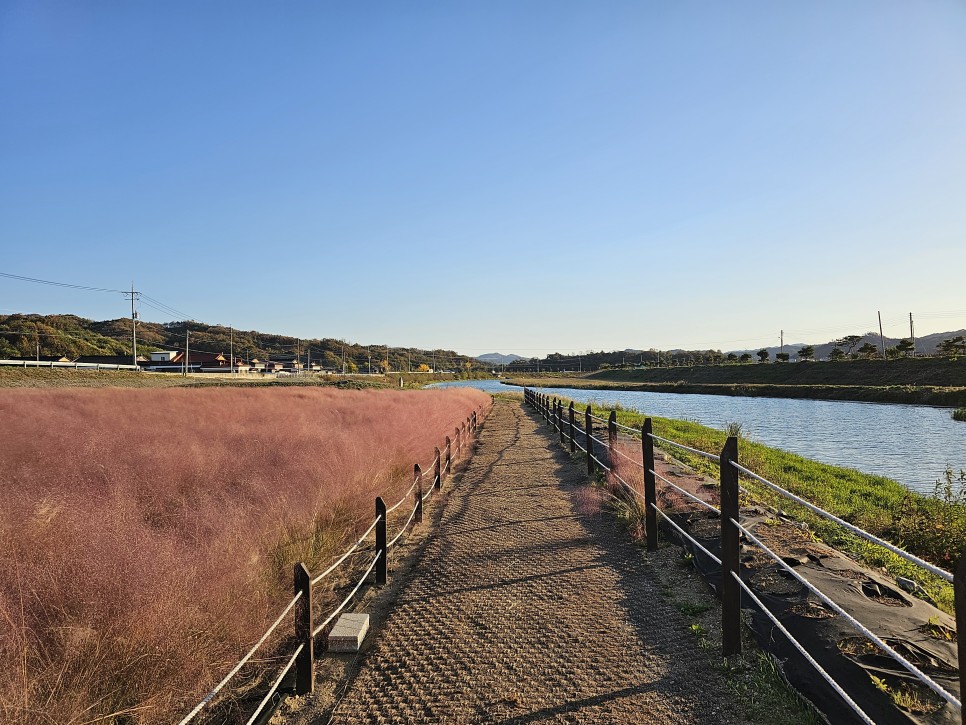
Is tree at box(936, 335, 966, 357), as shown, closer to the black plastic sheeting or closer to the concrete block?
the black plastic sheeting

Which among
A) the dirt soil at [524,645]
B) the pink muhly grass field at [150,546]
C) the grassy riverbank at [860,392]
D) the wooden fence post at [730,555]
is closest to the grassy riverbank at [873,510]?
the wooden fence post at [730,555]

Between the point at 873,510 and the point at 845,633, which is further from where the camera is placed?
the point at 873,510

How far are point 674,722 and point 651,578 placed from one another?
7.88 ft

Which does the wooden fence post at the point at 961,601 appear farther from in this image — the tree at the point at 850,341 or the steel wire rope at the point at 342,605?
the tree at the point at 850,341

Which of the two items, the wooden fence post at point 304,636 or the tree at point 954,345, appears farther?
the tree at point 954,345

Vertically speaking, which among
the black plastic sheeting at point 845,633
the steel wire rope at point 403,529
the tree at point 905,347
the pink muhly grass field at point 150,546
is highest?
the tree at point 905,347

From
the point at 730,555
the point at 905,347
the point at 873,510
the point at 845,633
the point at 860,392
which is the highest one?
the point at 905,347

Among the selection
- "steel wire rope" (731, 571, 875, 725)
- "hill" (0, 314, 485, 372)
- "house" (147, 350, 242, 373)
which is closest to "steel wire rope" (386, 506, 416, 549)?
"steel wire rope" (731, 571, 875, 725)

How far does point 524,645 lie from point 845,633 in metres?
2.12

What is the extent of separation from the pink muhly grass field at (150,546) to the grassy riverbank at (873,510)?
18.2 ft

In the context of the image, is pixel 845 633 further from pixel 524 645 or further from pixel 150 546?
pixel 150 546

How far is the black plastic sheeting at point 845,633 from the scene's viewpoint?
9.39ft

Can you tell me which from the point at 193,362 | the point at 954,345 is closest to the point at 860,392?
the point at 954,345

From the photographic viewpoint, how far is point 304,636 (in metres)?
3.61
